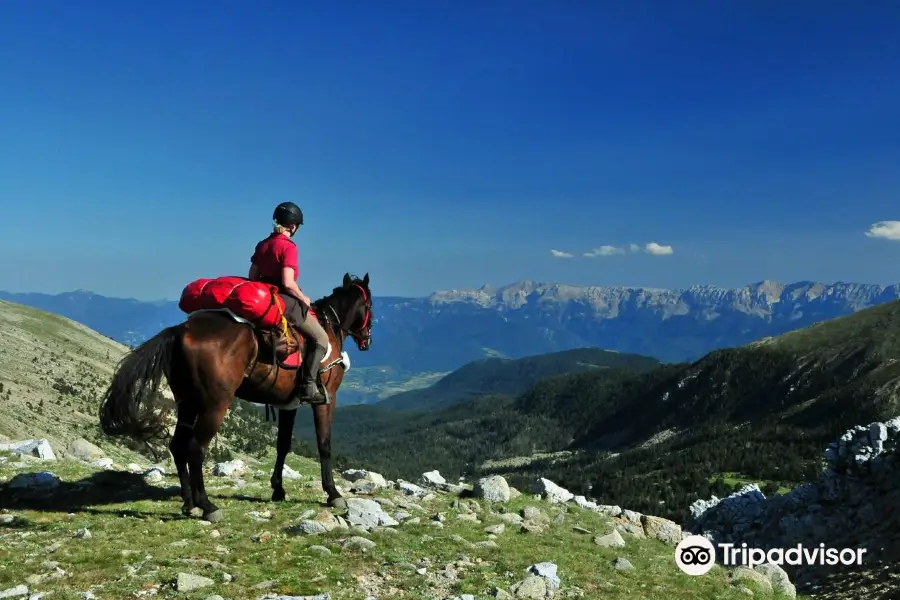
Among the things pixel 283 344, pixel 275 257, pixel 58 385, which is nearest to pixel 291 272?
pixel 275 257

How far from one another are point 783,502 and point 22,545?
165 ft

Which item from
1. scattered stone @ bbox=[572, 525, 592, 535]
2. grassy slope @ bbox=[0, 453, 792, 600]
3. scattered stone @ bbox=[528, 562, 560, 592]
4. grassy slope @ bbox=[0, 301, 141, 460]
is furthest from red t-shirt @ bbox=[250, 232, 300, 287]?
grassy slope @ bbox=[0, 301, 141, 460]

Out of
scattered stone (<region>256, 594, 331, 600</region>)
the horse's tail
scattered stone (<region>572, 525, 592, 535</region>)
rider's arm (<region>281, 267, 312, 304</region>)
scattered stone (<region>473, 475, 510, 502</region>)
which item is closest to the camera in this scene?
scattered stone (<region>256, 594, 331, 600</region>)

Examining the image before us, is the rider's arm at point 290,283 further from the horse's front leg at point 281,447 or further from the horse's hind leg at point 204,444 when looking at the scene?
the horse's front leg at point 281,447

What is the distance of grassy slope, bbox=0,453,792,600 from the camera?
32.0ft

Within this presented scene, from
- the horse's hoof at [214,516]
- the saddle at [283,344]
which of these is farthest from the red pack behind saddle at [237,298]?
the horse's hoof at [214,516]

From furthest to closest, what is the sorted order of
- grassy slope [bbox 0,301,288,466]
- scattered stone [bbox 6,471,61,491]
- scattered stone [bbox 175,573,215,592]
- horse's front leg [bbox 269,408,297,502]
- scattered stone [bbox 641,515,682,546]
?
grassy slope [bbox 0,301,288,466]
scattered stone [bbox 641,515,682,546]
horse's front leg [bbox 269,408,297,502]
scattered stone [bbox 6,471,61,491]
scattered stone [bbox 175,573,215,592]

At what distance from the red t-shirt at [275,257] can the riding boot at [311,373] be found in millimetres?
1747

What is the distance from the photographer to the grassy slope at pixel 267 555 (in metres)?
9.74

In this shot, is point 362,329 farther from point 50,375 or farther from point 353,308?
point 50,375

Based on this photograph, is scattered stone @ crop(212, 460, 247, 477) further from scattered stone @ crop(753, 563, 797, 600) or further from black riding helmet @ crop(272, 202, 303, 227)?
scattered stone @ crop(753, 563, 797, 600)

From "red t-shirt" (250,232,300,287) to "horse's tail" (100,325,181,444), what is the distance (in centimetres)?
237

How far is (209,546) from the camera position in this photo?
37.4 ft

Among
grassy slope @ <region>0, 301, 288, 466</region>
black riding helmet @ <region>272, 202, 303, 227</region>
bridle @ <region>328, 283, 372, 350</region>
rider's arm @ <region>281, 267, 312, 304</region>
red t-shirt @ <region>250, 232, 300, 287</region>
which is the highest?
black riding helmet @ <region>272, 202, 303, 227</region>
